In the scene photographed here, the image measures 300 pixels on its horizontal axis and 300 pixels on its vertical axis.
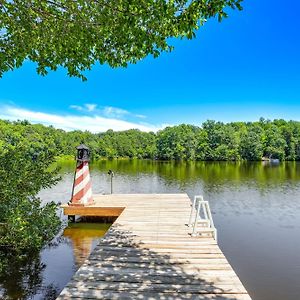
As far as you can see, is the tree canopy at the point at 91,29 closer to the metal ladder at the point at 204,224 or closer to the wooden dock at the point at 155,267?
the wooden dock at the point at 155,267

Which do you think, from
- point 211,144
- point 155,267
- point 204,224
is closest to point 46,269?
point 155,267

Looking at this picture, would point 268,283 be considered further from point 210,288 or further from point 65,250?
point 65,250

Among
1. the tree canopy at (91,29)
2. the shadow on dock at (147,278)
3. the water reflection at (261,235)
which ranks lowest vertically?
the water reflection at (261,235)

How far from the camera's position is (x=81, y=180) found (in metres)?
11.7

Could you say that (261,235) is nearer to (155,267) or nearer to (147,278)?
(155,267)

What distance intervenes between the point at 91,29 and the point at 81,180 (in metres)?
7.70

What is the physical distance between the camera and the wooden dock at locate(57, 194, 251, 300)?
4.44 m

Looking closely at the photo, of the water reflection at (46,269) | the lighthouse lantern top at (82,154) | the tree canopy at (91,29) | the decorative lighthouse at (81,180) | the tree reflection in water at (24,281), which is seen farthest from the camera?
the lighthouse lantern top at (82,154)

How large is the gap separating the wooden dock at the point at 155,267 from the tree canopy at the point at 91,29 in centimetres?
337

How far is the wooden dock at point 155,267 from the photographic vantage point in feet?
14.6

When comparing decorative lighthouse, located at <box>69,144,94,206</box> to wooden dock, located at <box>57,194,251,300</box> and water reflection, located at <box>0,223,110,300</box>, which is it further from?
wooden dock, located at <box>57,194,251,300</box>

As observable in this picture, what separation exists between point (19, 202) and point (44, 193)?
1764 cm

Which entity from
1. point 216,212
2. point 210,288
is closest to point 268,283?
point 210,288

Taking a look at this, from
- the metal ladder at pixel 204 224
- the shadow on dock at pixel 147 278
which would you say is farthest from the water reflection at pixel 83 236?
the metal ladder at pixel 204 224
